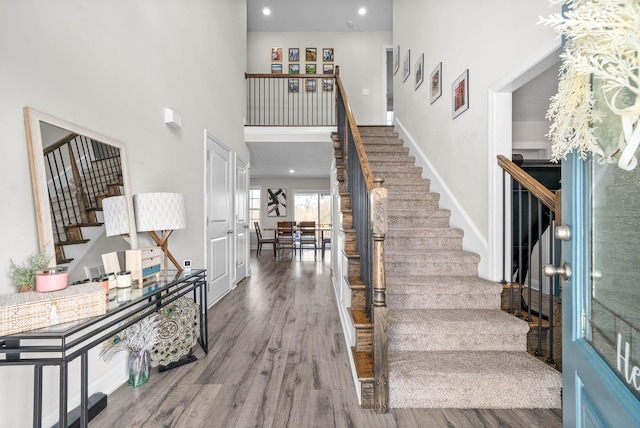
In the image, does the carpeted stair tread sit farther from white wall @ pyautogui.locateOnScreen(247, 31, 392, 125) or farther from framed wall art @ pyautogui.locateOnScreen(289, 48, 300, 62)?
framed wall art @ pyautogui.locateOnScreen(289, 48, 300, 62)

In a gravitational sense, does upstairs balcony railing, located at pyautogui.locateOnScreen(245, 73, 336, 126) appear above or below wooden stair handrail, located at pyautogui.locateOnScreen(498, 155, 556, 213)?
above

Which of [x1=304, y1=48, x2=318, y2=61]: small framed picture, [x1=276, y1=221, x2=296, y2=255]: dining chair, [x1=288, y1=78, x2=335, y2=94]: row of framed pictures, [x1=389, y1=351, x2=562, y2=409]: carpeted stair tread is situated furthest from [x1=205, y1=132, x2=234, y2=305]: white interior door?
[x1=304, y1=48, x2=318, y2=61]: small framed picture

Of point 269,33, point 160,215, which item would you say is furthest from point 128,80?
point 269,33

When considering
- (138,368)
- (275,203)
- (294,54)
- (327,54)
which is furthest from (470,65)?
(275,203)

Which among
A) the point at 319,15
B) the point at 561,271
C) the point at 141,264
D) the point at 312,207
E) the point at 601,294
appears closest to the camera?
the point at 601,294

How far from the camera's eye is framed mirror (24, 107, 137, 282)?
143cm

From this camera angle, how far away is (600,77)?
0.63 meters

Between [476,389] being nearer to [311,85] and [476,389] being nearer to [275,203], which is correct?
[311,85]

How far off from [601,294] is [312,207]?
9.68 meters

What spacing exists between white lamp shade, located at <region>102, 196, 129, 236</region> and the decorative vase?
803 mm

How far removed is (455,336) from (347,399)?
0.83 metres

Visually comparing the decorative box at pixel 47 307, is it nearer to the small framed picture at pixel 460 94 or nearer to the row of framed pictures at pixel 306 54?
the small framed picture at pixel 460 94

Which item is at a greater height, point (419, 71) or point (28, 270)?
point (419, 71)

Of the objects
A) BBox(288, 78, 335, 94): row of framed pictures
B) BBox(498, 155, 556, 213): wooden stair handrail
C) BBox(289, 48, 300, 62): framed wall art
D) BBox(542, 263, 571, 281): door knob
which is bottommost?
BBox(542, 263, 571, 281): door knob
